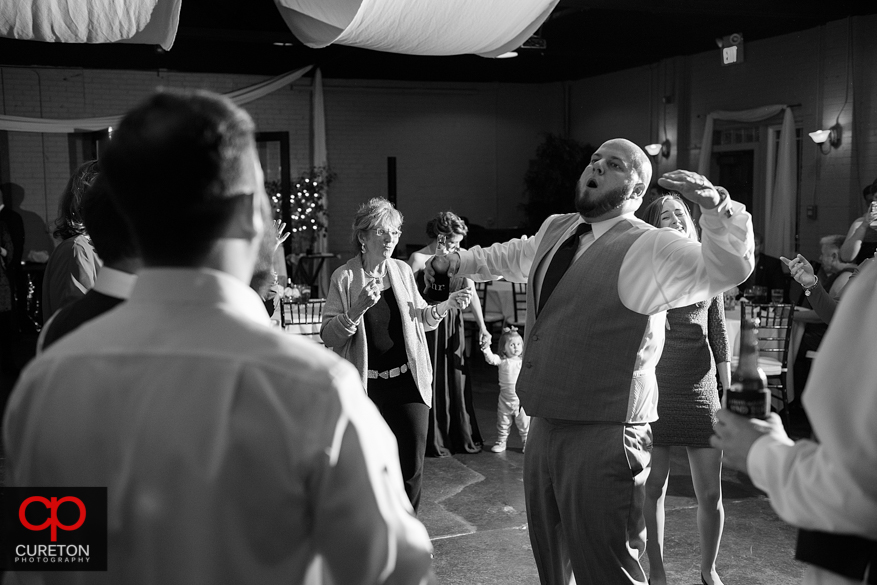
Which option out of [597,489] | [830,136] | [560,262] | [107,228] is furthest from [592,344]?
[830,136]

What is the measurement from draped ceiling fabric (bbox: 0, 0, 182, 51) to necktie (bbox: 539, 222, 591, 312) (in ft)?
7.01

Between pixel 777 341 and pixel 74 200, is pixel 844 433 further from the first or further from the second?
pixel 777 341

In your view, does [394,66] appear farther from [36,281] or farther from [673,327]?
[673,327]

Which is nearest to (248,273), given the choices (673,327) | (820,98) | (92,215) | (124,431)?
(124,431)

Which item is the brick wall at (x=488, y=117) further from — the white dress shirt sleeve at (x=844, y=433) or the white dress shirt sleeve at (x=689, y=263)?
the white dress shirt sleeve at (x=844, y=433)

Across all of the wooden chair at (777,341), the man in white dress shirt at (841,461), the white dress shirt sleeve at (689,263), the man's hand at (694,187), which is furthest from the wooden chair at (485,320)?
the man in white dress shirt at (841,461)

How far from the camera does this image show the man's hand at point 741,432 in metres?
1.33

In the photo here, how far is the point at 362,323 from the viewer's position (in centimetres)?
327

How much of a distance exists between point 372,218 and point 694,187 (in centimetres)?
173

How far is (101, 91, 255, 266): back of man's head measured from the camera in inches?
35.3

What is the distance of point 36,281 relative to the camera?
9664 mm

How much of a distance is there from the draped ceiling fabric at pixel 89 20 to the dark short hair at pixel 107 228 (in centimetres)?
226

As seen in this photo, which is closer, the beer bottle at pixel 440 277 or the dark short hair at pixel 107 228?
the dark short hair at pixel 107 228

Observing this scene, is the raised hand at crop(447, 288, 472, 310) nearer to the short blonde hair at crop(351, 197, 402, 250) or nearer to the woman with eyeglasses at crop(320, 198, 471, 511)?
the woman with eyeglasses at crop(320, 198, 471, 511)
